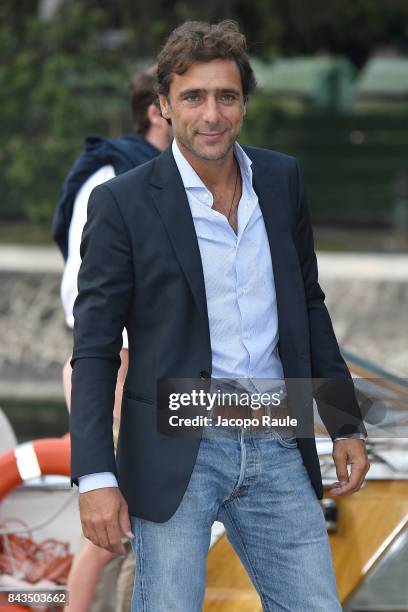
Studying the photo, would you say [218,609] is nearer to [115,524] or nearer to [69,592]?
[69,592]

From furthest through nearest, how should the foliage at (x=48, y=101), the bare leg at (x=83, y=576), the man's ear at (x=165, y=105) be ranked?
the foliage at (x=48, y=101), the bare leg at (x=83, y=576), the man's ear at (x=165, y=105)

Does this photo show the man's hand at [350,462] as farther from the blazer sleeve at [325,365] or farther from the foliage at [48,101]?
the foliage at [48,101]

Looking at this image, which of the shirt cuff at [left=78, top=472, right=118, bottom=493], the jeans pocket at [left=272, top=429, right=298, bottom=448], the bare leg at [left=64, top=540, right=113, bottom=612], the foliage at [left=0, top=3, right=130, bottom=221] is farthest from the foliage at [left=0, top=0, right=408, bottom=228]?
the shirt cuff at [left=78, top=472, right=118, bottom=493]

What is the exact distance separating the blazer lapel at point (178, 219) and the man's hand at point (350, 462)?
424 millimetres

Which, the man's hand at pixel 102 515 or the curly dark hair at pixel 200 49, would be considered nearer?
the man's hand at pixel 102 515

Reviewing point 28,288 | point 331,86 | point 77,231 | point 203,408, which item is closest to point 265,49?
point 331,86

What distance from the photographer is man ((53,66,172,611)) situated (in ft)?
11.6

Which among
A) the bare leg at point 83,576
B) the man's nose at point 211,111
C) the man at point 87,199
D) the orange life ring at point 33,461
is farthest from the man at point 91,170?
the man's nose at point 211,111

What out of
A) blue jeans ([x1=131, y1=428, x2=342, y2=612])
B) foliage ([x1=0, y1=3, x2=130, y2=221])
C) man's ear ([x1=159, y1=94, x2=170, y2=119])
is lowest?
foliage ([x1=0, y1=3, x2=130, y2=221])

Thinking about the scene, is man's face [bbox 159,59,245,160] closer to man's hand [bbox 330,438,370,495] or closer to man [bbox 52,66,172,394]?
man's hand [bbox 330,438,370,495]

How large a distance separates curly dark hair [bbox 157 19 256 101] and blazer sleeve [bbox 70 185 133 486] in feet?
0.94

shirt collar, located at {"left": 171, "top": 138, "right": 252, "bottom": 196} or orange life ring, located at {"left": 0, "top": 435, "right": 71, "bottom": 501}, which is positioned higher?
shirt collar, located at {"left": 171, "top": 138, "right": 252, "bottom": 196}

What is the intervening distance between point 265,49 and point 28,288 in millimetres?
4705

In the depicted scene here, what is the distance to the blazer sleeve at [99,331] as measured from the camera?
2545mm
